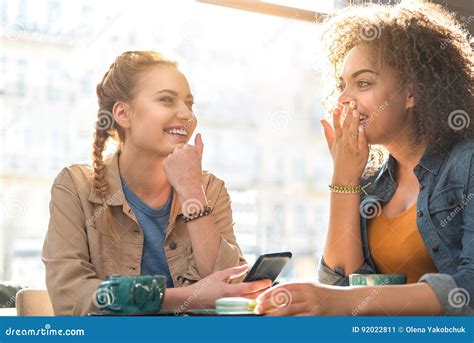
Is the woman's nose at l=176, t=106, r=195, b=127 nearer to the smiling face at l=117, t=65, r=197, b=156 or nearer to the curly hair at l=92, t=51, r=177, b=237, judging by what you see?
the smiling face at l=117, t=65, r=197, b=156

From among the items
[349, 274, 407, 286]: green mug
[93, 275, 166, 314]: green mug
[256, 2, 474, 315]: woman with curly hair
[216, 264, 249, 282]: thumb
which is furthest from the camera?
[256, 2, 474, 315]: woman with curly hair

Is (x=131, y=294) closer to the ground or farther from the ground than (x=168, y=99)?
closer to the ground

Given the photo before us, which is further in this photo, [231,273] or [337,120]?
[337,120]

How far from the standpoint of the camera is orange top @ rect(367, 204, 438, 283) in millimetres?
1804

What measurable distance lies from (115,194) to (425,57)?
0.95 meters

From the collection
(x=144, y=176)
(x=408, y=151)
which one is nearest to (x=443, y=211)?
(x=408, y=151)

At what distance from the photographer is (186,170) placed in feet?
6.26

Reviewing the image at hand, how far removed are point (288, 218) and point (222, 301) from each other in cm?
1044

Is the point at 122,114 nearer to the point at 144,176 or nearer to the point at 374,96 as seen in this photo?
the point at 144,176

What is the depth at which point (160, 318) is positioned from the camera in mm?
1001

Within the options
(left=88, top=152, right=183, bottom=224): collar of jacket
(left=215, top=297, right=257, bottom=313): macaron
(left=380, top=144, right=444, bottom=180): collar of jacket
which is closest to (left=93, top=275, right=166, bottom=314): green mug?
(left=215, top=297, right=257, bottom=313): macaron

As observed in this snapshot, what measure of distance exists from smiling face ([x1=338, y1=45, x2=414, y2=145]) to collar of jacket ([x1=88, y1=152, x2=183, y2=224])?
547mm

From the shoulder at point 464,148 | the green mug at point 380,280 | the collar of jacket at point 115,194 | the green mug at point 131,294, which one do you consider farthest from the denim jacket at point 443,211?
the green mug at point 131,294

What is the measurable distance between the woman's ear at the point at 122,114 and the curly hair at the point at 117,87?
0.02 metres
